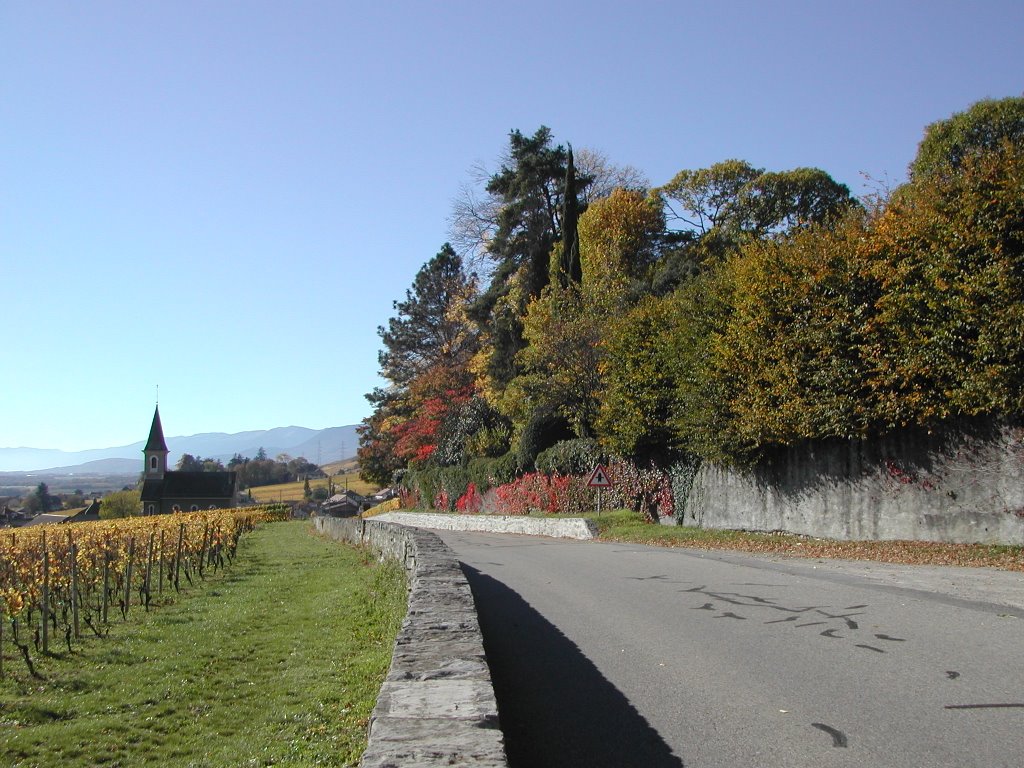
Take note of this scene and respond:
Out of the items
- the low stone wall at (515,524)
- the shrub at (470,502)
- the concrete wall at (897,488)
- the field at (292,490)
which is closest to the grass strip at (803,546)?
the concrete wall at (897,488)

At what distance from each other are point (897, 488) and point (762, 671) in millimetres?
12410

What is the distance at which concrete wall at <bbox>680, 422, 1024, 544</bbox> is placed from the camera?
50.1 feet

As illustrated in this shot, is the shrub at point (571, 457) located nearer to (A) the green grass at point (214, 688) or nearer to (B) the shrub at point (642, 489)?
(B) the shrub at point (642, 489)

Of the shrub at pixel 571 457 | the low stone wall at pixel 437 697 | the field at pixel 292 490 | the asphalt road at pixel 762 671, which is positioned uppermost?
the shrub at pixel 571 457

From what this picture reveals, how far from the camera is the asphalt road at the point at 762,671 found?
507cm

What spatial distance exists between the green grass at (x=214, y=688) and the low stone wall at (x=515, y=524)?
13897mm

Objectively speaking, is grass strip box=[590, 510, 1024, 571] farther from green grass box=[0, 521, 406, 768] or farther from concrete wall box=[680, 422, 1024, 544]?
green grass box=[0, 521, 406, 768]

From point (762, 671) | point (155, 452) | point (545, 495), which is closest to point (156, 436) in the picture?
point (155, 452)

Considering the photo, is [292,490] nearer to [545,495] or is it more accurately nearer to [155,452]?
[155,452]

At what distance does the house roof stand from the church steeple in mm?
2439

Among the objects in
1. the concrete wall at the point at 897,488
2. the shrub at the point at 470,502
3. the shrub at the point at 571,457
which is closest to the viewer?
the concrete wall at the point at 897,488

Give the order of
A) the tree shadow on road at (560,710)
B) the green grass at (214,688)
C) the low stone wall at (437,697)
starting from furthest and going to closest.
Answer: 1. the green grass at (214,688)
2. the tree shadow on road at (560,710)
3. the low stone wall at (437,697)

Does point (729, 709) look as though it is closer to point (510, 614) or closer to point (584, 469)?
point (510, 614)

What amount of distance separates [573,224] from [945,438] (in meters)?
31.2
